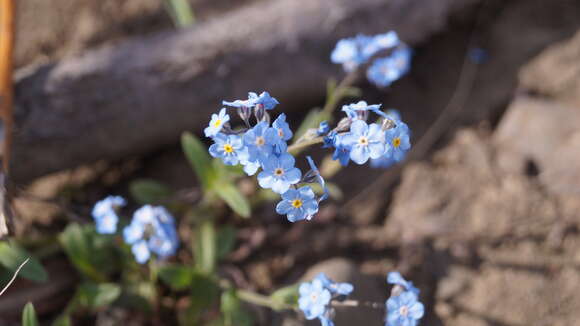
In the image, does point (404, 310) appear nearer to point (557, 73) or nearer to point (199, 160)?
point (199, 160)

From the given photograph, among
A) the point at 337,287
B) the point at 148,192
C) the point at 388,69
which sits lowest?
the point at 337,287

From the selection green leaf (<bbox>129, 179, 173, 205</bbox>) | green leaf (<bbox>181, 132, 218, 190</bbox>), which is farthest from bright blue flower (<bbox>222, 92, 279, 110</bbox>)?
green leaf (<bbox>129, 179, 173, 205</bbox>)

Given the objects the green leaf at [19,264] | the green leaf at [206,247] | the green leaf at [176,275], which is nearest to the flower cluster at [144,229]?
the green leaf at [176,275]

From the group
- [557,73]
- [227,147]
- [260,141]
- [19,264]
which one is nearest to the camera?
[260,141]

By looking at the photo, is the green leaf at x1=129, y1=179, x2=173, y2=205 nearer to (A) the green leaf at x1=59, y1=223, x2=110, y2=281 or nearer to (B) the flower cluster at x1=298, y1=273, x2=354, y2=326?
(A) the green leaf at x1=59, y1=223, x2=110, y2=281

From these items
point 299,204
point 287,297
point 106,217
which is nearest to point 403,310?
point 287,297

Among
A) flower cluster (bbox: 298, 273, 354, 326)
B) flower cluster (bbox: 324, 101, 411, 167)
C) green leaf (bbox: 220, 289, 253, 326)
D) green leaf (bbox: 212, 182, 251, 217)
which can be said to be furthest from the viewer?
green leaf (bbox: 220, 289, 253, 326)
